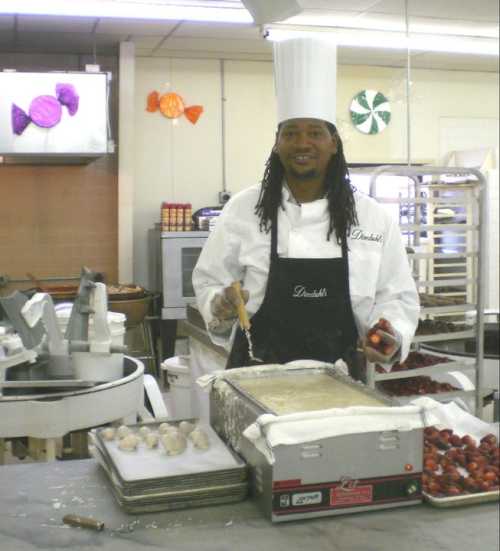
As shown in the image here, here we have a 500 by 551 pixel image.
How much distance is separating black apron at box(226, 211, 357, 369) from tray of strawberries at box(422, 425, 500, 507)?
0.39 m

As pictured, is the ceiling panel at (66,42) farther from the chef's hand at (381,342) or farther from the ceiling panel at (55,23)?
the chef's hand at (381,342)

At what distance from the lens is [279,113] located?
2371mm

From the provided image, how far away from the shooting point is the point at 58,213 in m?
6.34

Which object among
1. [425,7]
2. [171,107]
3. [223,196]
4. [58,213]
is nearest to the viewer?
[425,7]

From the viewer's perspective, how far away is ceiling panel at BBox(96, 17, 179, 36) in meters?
5.46

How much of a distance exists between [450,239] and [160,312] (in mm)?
3001

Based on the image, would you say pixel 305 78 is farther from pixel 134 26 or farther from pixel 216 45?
pixel 216 45

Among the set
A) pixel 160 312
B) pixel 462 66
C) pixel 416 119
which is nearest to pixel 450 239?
A: pixel 416 119

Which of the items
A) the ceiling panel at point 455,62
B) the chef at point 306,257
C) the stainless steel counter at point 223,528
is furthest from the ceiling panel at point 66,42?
A: the stainless steel counter at point 223,528

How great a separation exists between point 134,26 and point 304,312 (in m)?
4.07

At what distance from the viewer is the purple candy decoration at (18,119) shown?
530cm

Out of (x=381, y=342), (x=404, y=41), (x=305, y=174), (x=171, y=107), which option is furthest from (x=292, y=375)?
(x=171, y=107)

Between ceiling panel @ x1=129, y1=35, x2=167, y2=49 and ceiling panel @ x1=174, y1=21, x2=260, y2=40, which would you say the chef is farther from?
ceiling panel @ x1=129, y1=35, x2=167, y2=49

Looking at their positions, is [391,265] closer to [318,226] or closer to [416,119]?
[318,226]
